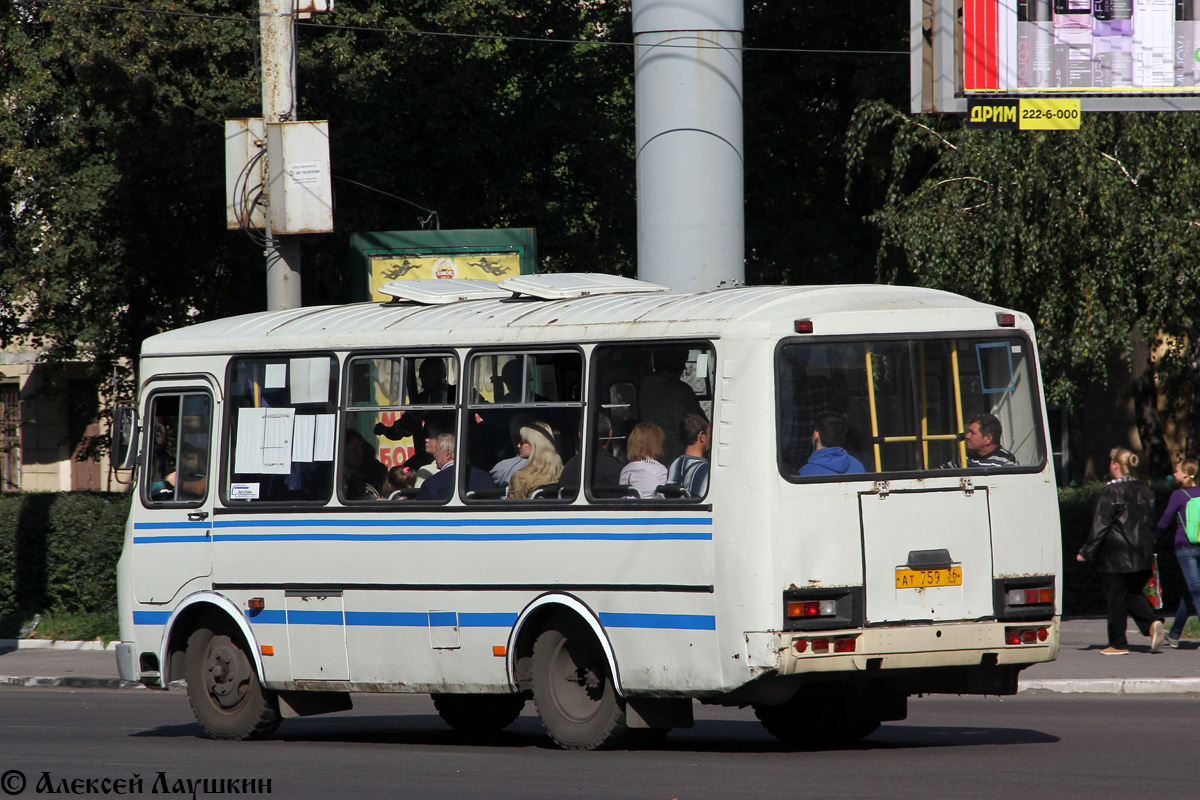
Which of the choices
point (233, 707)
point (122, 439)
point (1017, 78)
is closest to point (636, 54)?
point (1017, 78)

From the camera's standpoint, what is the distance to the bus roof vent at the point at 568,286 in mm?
11156

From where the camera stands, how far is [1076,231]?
19312mm

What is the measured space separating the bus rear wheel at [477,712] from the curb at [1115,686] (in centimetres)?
455

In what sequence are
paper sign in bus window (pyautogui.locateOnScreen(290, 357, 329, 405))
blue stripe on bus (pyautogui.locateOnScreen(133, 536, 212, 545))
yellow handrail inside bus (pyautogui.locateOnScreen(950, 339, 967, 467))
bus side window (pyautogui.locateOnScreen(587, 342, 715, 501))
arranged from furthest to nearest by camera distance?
blue stripe on bus (pyautogui.locateOnScreen(133, 536, 212, 545))
paper sign in bus window (pyautogui.locateOnScreen(290, 357, 329, 405))
yellow handrail inside bus (pyautogui.locateOnScreen(950, 339, 967, 467))
bus side window (pyautogui.locateOnScreen(587, 342, 715, 501))

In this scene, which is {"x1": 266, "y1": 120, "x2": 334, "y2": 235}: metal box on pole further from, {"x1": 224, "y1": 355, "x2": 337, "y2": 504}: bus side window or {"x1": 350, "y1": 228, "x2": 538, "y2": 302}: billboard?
{"x1": 224, "y1": 355, "x2": 337, "y2": 504}: bus side window

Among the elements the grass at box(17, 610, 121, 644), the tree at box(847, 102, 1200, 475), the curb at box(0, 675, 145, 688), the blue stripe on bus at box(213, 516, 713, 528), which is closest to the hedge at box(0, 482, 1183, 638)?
the grass at box(17, 610, 121, 644)

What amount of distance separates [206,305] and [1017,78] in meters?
13.9

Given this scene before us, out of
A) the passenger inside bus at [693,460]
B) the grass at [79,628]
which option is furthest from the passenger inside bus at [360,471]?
the grass at [79,628]

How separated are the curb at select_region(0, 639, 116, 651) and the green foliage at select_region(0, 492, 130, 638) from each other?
35 cm

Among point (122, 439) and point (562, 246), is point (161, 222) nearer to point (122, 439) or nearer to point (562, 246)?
point (562, 246)

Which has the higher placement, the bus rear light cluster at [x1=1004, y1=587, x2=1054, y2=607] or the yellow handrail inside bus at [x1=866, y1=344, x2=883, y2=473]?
the yellow handrail inside bus at [x1=866, y1=344, x2=883, y2=473]

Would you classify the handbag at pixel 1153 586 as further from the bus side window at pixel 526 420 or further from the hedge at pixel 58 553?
the bus side window at pixel 526 420

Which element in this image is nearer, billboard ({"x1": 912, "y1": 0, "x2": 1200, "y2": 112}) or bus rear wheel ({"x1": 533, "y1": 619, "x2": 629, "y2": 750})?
bus rear wheel ({"x1": 533, "y1": 619, "x2": 629, "y2": 750})

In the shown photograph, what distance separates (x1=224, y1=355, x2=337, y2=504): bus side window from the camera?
1132cm
